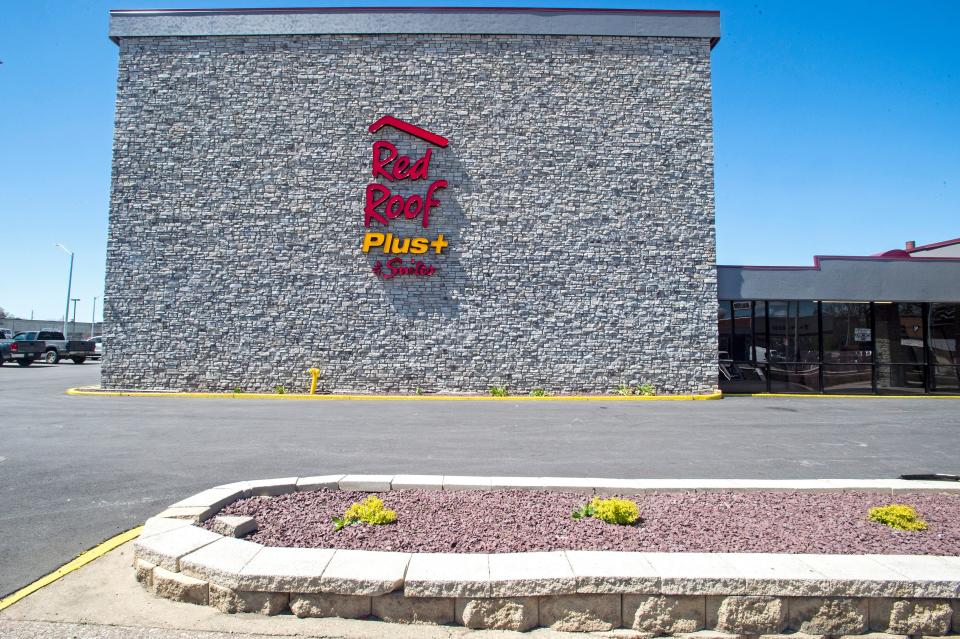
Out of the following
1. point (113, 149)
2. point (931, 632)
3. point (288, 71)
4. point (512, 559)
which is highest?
point (288, 71)

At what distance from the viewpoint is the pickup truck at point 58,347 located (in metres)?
37.1

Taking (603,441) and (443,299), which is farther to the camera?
(443,299)

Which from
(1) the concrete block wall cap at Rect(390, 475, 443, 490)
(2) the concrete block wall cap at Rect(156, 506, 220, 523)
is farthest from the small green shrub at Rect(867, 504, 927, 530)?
(2) the concrete block wall cap at Rect(156, 506, 220, 523)

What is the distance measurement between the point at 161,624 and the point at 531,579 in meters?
2.31

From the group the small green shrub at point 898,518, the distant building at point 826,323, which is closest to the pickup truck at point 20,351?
the distant building at point 826,323

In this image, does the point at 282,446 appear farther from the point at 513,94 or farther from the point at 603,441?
the point at 513,94

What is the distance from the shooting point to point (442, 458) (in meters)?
8.62

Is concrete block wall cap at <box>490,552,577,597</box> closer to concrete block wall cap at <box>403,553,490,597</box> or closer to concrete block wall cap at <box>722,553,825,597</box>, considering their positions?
concrete block wall cap at <box>403,553,490,597</box>

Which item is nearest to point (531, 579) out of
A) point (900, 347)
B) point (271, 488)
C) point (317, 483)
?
point (317, 483)

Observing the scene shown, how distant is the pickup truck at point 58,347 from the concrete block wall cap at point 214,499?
128 feet

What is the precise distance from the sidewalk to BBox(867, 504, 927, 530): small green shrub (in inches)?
117

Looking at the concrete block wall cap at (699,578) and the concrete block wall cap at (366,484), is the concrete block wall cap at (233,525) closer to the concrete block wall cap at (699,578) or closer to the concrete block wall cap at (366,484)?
the concrete block wall cap at (366,484)

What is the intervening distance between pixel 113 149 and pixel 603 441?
1790cm

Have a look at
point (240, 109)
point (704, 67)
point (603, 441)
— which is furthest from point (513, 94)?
point (603, 441)
